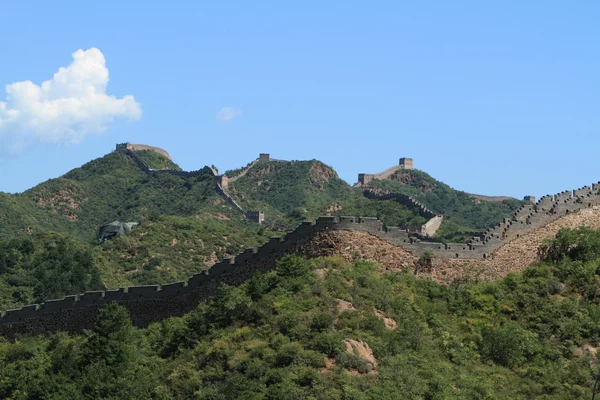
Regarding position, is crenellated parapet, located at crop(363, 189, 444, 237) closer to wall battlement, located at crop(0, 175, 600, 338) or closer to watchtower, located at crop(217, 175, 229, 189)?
watchtower, located at crop(217, 175, 229, 189)

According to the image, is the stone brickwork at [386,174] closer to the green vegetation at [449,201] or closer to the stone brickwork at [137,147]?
the green vegetation at [449,201]

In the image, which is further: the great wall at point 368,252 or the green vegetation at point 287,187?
the green vegetation at point 287,187

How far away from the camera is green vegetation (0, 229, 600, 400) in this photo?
39.0 metres

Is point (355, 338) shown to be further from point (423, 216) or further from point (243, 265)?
point (423, 216)

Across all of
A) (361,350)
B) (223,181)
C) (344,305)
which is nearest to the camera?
(361,350)

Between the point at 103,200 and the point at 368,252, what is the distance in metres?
75.8

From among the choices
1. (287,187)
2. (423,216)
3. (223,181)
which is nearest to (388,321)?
(423,216)

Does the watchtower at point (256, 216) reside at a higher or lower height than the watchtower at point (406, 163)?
lower

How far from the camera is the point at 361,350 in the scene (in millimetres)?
40188

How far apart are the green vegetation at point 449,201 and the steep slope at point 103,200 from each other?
15.9m

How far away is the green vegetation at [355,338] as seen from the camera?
3903 centimetres

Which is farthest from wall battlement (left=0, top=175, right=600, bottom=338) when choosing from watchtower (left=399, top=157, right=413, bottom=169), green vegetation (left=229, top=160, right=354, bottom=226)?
watchtower (left=399, top=157, right=413, bottom=169)

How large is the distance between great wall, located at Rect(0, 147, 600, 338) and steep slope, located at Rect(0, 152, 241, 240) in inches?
1883

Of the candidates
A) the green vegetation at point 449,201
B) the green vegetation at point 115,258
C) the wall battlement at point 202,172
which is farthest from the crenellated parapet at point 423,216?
the wall battlement at point 202,172
